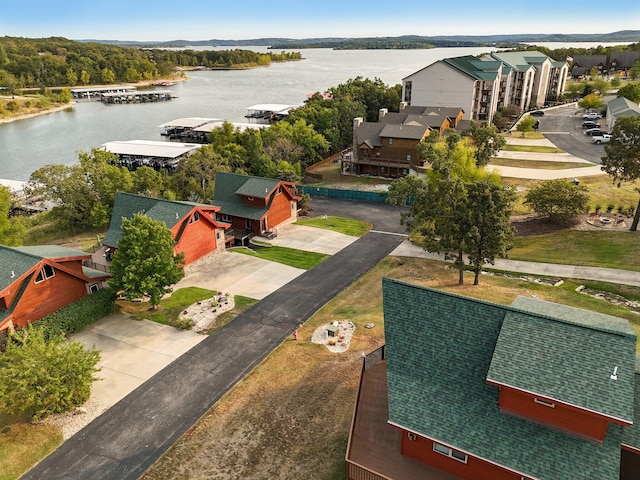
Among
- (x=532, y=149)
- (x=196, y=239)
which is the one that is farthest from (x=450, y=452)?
(x=532, y=149)

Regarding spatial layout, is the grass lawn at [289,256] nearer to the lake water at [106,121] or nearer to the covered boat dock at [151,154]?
the covered boat dock at [151,154]

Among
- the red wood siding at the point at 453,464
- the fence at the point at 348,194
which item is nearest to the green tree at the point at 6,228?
the fence at the point at 348,194

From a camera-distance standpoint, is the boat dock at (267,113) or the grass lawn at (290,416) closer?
the grass lawn at (290,416)

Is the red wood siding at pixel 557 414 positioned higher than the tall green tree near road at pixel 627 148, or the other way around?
the tall green tree near road at pixel 627 148

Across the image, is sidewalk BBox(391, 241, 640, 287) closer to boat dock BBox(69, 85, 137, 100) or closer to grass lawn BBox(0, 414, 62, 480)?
grass lawn BBox(0, 414, 62, 480)

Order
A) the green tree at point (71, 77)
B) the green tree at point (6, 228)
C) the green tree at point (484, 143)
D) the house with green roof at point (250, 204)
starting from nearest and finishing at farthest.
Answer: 1. the green tree at point (6, 228)
2. the house with green roof at point (250, 204)
3. the green tree at point (484, 143)
4. the green tree at point (71, 77)

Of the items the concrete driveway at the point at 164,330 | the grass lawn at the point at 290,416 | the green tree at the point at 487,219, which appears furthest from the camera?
the green tree at the point at 487,219

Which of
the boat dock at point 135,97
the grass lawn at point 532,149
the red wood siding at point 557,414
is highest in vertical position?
the boat dock at point 135,97

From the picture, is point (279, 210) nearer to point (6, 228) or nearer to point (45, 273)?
point (45, 273)
